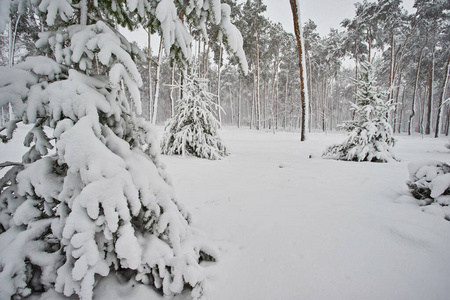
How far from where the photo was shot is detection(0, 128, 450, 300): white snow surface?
1.54 meters

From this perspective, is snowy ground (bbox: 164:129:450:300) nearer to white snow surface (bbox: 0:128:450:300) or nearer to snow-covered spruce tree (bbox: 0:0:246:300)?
white snow surface (bbox: 0:128:450:300)

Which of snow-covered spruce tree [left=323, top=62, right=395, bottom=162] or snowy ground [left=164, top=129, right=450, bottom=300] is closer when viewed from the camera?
snowy ground [left=164, top=129, right=450, bottom=300]

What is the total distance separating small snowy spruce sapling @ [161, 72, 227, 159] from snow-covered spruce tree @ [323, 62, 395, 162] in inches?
163

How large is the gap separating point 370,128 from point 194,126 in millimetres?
5451

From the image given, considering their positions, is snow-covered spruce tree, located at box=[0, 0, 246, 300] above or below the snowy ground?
above

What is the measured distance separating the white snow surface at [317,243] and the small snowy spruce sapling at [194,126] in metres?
3.35

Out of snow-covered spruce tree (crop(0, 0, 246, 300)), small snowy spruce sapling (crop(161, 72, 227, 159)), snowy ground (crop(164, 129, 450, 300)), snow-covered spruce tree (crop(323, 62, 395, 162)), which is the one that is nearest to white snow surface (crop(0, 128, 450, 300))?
snowy ground (crop(164, 129, 450, 300))

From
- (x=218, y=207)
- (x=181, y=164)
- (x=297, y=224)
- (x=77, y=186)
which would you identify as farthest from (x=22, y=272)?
(x=181, y=164)

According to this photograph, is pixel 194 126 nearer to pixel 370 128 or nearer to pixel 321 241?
pixel 370 128

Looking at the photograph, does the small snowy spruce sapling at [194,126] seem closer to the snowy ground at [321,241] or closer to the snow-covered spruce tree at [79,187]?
the snowy ground at [321,241]

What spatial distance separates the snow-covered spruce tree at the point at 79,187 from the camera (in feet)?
4.06

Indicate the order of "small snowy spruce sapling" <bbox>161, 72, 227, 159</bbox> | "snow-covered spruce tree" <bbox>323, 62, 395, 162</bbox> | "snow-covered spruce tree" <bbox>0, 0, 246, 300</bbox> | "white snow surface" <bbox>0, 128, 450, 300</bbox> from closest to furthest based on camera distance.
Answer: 1. "snow-covered spruce tree" <bbox>0, 0, 246, 300</bbox>
2. "white snow surface" <bbox>0, 128, 450, 300</bbox>
3. "snow-covered spruce tree" <bbox>323, 62, 395, 162</bbox>
4. "small snowy spruce sapling" <bbox>161, 72, 227, 159</bbox>

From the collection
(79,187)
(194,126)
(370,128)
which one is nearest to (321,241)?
(79,187)

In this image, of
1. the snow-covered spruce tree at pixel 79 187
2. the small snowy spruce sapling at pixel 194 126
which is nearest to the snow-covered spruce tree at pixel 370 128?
the small snowy spruce sapling at pixel 194 126
